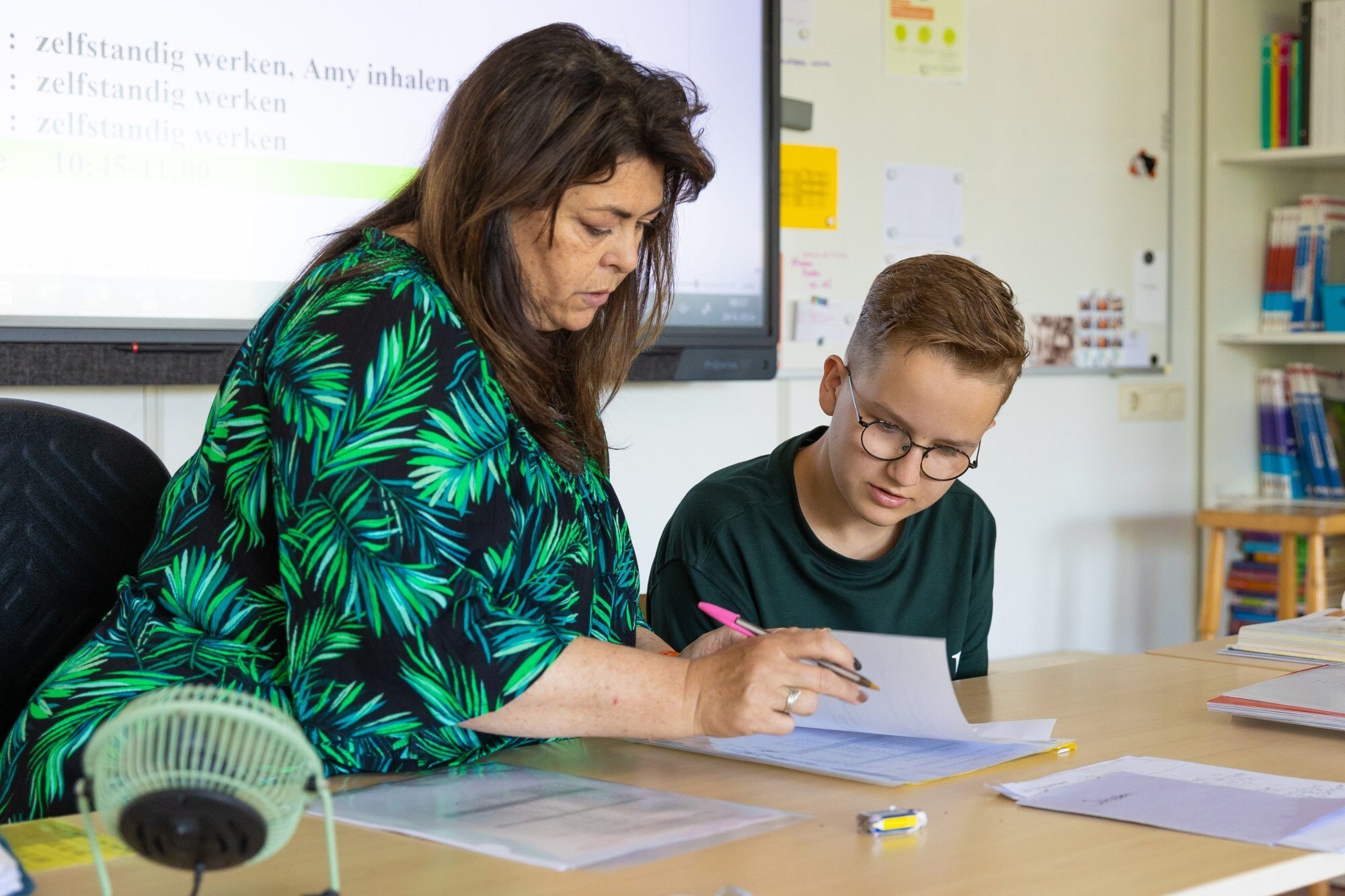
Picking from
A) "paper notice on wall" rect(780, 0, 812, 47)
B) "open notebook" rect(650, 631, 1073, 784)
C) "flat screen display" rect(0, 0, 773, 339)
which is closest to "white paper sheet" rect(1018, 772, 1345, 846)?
"open notebook" rect(650, 631, 1073, 784)

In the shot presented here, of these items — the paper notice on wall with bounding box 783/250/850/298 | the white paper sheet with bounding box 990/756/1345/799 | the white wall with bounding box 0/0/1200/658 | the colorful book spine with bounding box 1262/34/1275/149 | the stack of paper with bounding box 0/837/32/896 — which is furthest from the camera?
the colorful book spine with bounding box 1262/34/1275/149

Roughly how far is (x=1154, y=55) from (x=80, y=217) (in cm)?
265

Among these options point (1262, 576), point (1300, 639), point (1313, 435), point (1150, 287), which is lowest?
point (1262, 576)

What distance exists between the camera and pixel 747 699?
111cm

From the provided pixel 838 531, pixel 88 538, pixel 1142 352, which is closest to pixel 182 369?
pixel 88 538

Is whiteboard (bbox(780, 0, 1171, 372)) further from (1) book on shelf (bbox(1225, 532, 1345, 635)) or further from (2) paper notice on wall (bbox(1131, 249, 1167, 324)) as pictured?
(1) book on shelf (bbox(1225, 532, 1345, 635))

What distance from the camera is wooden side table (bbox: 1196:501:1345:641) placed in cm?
332

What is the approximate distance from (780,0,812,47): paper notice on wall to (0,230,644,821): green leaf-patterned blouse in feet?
6.24

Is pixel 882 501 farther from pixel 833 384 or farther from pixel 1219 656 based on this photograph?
pixel 1219 656

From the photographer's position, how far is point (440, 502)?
1.06m

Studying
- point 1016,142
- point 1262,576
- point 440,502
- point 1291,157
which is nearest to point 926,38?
point 1016,142

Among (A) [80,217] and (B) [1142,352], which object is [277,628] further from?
(B) [1142,352]

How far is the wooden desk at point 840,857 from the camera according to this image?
35.4 inches

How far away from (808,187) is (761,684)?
2.04 meters
